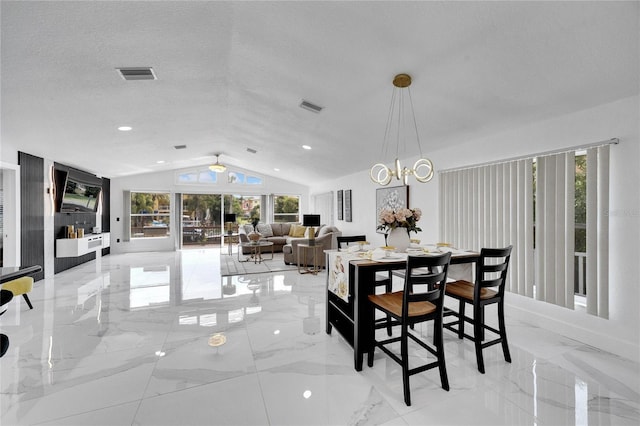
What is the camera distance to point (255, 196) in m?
10.0

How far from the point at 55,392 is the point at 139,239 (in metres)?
7.78

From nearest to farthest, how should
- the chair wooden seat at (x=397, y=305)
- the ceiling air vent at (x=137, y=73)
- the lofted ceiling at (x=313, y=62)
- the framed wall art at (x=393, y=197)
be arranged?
the lofted ceiling at (x=313, y=62)
the chair wooden seat at (x=397, y=305)
the ceiling air vent at (x=137, y=73)
the framed wall art at (x=393, y=197)

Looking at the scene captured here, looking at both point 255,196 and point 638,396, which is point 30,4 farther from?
point 255,196

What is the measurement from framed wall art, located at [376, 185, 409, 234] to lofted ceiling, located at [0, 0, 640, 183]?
3.70 ft

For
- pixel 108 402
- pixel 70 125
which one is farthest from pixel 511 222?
pixel 70 125

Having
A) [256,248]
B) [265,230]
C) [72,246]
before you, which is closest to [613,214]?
[256,248]

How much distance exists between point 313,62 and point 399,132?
1.87 meters

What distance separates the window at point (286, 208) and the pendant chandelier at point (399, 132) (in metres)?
5.86

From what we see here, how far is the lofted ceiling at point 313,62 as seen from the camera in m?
1.91

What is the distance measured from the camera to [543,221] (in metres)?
3.06

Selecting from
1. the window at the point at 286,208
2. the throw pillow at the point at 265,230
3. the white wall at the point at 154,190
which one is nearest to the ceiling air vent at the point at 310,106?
the throw pillow at the point at 265,230

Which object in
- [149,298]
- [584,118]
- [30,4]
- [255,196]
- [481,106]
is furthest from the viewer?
[255,196]

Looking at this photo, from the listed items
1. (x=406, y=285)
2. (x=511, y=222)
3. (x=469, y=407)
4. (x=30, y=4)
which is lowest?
(x=469, y=407)

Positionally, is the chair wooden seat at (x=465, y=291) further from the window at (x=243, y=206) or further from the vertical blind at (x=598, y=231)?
the window at (x=243, y=206)
